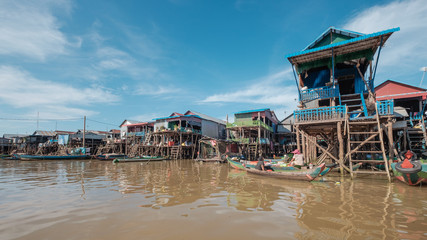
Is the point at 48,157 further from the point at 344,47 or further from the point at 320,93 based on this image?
the point at 344,47

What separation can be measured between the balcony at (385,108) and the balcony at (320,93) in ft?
10.1

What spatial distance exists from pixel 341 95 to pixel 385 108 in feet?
11.0

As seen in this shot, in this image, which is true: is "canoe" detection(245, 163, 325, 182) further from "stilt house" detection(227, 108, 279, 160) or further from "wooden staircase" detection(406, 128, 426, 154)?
"stilt house" detection(227, 108, 279, 160)

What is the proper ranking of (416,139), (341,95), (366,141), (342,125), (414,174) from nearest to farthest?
(414,174), (366,141), (342,125), (341,95), (416,139)

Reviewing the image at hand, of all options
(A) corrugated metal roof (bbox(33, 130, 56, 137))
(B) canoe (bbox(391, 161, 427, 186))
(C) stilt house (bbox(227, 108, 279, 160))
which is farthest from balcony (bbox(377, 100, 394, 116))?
(A) corrugated metal roof (bbox(33, 130, 56, 137))

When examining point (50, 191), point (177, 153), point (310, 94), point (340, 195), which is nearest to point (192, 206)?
point (340, 195)

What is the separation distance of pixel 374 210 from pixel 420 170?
16.8ft

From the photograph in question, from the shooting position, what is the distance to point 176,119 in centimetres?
3381

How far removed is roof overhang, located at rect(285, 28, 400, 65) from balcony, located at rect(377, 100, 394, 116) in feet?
13.6

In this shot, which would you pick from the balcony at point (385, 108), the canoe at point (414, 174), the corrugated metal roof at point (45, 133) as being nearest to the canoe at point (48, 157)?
the corrugated metal roof at point (45, 133)

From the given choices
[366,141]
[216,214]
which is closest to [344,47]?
[366,141]

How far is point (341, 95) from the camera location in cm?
1482

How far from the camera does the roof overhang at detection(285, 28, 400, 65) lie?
500 inches

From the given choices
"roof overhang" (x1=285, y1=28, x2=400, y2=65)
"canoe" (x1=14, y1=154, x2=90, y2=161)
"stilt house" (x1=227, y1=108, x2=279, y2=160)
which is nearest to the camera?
"roof overhang" (x1=285, y1=28, x2=400, y2=65)
